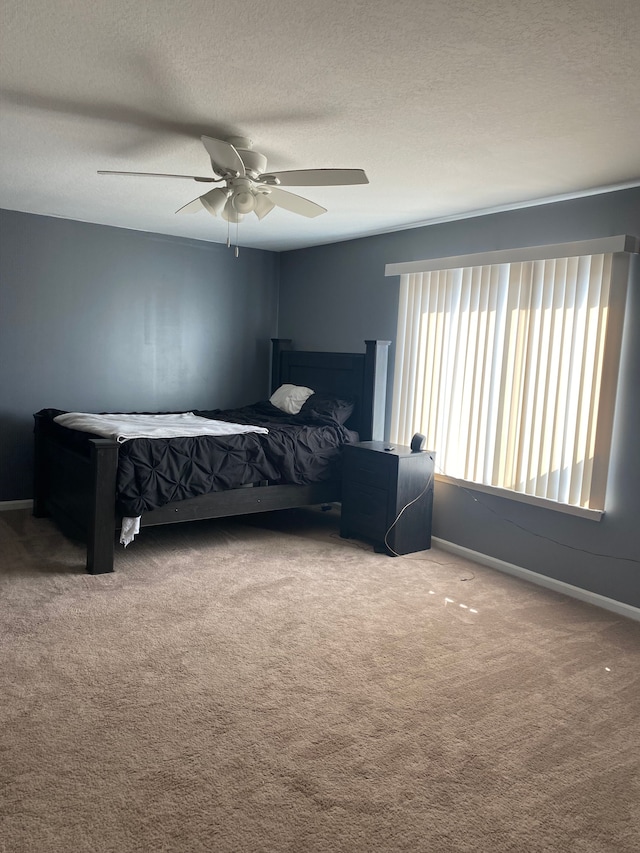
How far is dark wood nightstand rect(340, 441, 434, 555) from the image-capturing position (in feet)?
14.1

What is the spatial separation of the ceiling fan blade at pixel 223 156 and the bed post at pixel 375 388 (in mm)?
2247

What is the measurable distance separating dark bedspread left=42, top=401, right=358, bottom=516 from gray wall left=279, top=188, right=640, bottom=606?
0.87 m

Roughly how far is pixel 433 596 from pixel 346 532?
117cm

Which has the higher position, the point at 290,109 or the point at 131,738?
the point at 290,109

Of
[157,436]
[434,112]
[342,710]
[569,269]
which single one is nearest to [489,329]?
[569,269]

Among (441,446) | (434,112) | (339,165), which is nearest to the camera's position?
(434,112)

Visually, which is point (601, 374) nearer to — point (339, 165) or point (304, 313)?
point (339, 165)

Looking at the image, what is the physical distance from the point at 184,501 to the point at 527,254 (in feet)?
8.24

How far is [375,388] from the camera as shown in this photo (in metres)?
5.02

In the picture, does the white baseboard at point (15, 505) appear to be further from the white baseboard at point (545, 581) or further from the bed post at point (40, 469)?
the white baseboard at point (545, 581)

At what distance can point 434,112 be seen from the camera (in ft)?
8.53

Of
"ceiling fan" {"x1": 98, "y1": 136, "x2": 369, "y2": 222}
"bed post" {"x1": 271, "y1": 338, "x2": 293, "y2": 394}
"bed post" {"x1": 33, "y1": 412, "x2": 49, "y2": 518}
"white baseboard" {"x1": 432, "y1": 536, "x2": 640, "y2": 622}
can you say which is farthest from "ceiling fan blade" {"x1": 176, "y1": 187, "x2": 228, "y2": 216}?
"bed post" {"x1": 271, "y1": 338, "x2": 293, "y2": 394}

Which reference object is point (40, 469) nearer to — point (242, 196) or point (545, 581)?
point (242, 196)

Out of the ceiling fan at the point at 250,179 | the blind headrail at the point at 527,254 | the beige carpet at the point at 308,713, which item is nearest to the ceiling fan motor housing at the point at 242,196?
the ceiling fan at the point at 250,179
